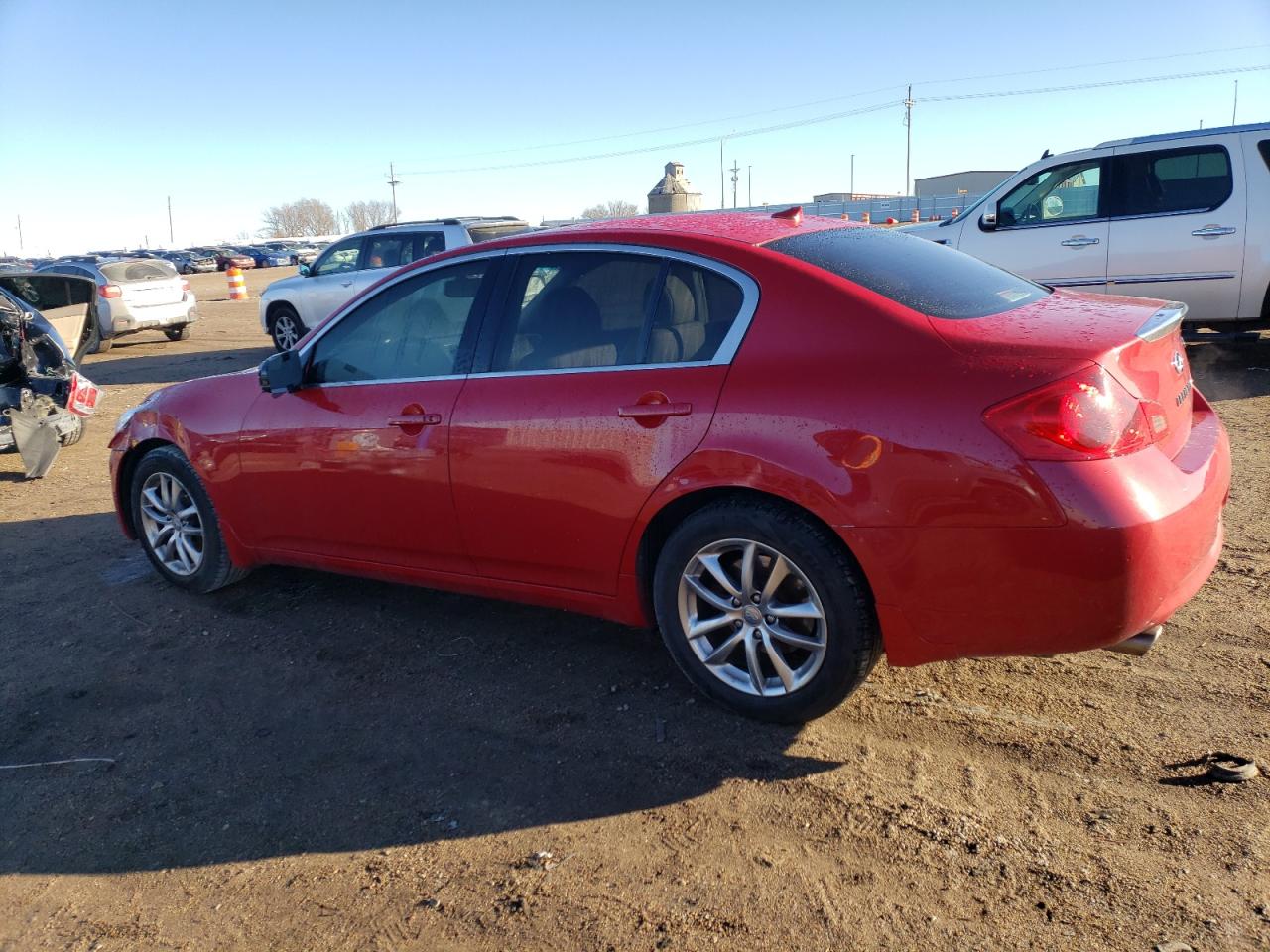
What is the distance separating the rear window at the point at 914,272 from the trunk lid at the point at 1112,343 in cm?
11

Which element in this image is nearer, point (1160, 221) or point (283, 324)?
point (1160, 221)

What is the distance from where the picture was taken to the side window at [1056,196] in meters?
9.14

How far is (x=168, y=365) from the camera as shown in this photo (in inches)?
585

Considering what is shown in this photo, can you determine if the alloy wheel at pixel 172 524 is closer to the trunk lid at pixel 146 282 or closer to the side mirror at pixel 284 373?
the side mirror at pixel 284 373

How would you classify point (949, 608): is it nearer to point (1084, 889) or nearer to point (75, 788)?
point (1084, 889)

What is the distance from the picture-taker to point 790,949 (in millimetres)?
2422

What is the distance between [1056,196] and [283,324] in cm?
1041

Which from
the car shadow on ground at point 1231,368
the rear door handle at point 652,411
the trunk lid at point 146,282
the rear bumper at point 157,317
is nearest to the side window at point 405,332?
the rear door handle at point 652,411

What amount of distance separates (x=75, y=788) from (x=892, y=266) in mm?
3331

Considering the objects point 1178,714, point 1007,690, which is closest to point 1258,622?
point 1178,714

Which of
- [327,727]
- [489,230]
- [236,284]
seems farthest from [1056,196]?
[236,284]

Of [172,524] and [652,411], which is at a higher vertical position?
[652,411]

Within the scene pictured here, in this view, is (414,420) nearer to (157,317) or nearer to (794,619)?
(794,619)

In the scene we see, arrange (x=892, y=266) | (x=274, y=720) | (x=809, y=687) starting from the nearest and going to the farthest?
(x=809, y=687), (x=892, y=266), (x=274, y=720)
